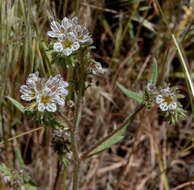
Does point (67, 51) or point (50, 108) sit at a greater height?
point (67, 51)

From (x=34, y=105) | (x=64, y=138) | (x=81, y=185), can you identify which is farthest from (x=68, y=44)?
(x=81, y=185)

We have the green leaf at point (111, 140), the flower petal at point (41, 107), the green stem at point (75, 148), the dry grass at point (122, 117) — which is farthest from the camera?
the dry grass at point (122, 117)

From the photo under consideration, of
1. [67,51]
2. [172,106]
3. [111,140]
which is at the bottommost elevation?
[111,140]

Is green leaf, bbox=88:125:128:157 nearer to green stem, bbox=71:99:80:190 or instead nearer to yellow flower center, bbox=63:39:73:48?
green stem, bbox=71:99:80:190

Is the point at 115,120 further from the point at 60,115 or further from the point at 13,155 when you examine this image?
the point at 60,115

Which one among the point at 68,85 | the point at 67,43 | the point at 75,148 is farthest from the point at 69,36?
the point at 75,148

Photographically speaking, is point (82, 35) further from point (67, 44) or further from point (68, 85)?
point (68, 85)

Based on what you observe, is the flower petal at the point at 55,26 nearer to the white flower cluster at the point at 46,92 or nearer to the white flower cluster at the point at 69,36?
the white flower cluster at the point at 69,36

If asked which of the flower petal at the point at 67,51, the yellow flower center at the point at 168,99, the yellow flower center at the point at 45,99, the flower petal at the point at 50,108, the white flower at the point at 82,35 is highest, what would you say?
the white flower at the point at 82,35

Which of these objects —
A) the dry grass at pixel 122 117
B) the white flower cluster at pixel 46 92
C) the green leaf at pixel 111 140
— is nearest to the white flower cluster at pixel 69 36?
the white flower cluster at pixel 46 92
